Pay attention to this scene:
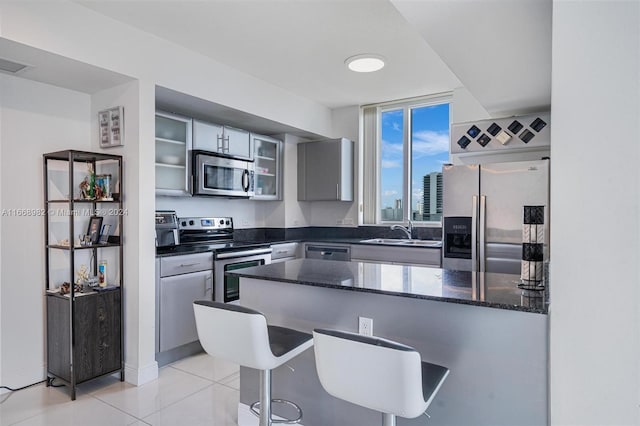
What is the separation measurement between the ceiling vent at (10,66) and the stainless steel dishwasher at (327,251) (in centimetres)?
311

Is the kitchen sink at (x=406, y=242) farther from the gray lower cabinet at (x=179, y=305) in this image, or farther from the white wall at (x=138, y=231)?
the white wall at (x=138, y=231)

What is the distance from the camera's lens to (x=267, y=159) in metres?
Result: 4.71

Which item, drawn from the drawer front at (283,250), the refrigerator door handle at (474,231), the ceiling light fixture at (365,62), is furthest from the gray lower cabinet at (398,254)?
the ceiling light fixture at (365,62)

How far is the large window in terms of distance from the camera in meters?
4.65

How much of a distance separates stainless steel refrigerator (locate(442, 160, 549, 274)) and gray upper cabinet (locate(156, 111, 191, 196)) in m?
2.38

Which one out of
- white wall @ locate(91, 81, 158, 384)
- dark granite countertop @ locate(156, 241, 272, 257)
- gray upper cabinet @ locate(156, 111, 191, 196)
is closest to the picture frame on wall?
white wall @ locate(91, 81, 158, 384)

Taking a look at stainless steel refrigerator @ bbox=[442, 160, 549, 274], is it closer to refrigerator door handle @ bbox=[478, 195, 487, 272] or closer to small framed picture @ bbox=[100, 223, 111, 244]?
refrigerator door handle @ bbox=[478, 195, 487, 272]

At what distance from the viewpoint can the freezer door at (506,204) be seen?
10.2ft

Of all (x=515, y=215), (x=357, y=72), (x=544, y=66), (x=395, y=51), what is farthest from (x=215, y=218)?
(x=544, y=66)

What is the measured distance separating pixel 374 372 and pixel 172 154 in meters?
2.94

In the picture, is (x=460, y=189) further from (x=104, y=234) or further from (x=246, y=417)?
(x=104, y=234)

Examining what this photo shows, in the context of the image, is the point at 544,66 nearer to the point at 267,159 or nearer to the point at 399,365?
the point at 399,365
